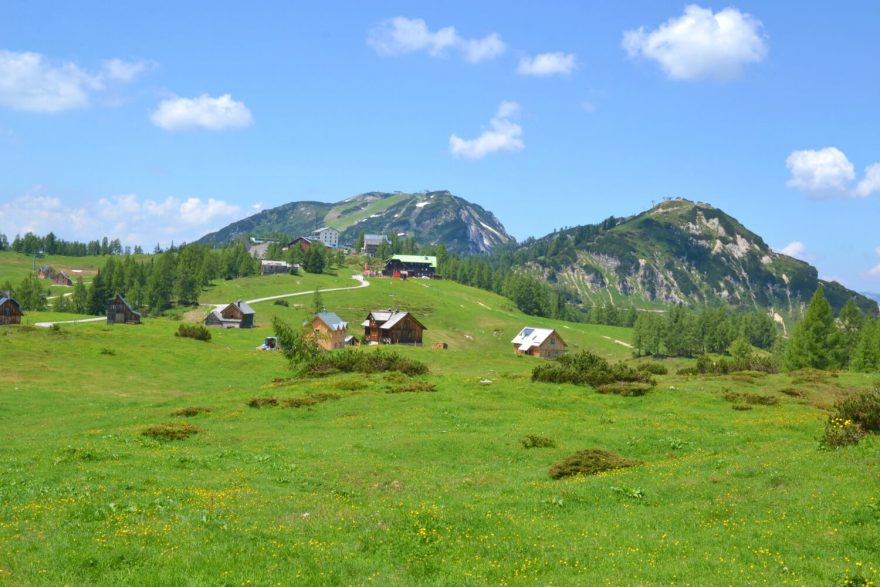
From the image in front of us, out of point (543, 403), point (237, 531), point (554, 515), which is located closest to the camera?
point (237, 531)

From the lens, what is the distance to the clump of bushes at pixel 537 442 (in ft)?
102

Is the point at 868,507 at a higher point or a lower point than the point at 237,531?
higher

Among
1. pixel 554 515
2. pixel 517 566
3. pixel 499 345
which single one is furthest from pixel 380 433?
pixel 499 345

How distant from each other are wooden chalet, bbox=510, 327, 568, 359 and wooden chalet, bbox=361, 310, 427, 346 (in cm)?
2323

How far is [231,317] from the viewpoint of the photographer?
14600 cm

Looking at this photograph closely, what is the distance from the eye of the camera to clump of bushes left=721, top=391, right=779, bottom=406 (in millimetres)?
43484


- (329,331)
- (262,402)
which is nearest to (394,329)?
(329,331)

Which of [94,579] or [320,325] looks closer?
[94,579]

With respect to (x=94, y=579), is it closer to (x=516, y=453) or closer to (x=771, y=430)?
(x=516, y=453)

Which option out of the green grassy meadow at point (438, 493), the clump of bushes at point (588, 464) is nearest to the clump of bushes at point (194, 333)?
the green grassy meadow at point (438, 493)

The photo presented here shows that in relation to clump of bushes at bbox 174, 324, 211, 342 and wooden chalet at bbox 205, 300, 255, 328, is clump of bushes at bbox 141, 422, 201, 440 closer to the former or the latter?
clump of bushes at bbox 174, 324, 211, 342

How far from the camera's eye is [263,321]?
150125 millimetres

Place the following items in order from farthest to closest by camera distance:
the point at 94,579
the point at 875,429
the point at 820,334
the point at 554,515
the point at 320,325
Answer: the point at 320,325, the point at 820,334, the point at 875,429, the point at 554,515, the point at 94,579

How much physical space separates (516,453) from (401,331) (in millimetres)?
112840
